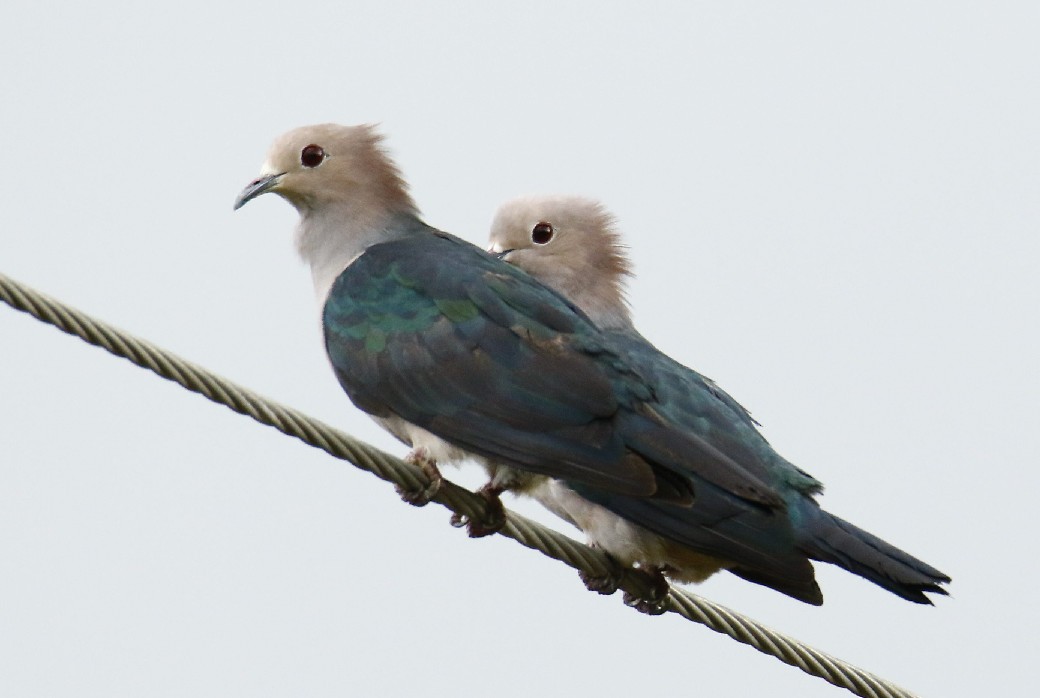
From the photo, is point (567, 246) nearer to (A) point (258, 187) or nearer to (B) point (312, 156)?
(B) point (312, 156)

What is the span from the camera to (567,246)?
828 cm

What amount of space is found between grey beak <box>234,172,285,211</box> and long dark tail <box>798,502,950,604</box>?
247cm

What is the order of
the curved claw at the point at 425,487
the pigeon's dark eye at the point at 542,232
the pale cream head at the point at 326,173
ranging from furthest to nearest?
the pigeon's dark eye at the point at 542,232, the pale cream head at the point at 326,173, the curved claw at the point at 425,487

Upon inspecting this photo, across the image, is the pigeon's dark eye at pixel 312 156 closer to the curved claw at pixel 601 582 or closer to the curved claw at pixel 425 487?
the curved claw at pixel 425 487

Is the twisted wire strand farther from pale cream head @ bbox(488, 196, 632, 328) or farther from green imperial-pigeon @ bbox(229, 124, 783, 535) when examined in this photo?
pale cream head @ bbox(488, 196, 632, 328)

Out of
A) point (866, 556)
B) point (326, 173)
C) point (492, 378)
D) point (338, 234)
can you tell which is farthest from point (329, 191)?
point (866, 556)

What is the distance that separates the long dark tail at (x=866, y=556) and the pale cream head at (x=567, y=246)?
5.85 feet

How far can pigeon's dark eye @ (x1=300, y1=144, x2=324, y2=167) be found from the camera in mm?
7363

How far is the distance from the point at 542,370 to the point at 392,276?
33.3 inches

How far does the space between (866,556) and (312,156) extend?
9.03 ft

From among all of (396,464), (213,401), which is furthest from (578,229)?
(213,401)

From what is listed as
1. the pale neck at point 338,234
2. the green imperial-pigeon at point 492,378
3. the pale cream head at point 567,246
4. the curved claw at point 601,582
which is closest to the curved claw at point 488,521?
the green imperial-pigeon at point 492,378

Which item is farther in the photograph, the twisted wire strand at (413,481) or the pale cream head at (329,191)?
the pale cream head at (329,191)

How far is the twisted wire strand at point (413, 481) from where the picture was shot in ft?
14.9
